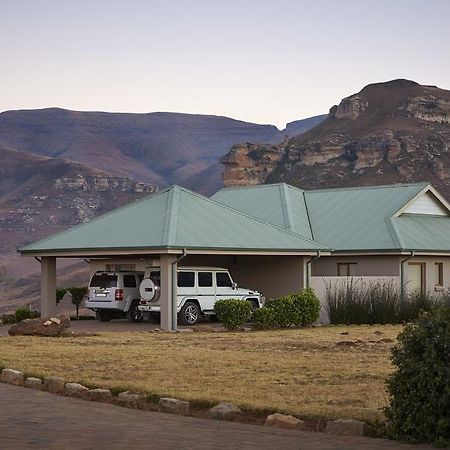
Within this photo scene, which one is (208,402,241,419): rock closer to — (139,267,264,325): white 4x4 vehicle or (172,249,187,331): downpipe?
(172,249,187,331): downpipe

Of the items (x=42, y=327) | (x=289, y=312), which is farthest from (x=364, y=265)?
(x=42, y=327)

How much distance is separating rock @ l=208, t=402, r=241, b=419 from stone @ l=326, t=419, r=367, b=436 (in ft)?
5.34

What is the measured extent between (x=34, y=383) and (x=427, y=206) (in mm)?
28402

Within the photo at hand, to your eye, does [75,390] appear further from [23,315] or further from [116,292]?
[23,315]

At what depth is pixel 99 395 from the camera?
13977 mm

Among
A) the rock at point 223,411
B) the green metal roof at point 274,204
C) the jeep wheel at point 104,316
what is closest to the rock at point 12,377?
the rock at point 223,411

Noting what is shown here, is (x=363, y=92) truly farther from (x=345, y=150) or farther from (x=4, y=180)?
(x=4, y=180)

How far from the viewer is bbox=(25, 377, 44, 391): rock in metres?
15.3

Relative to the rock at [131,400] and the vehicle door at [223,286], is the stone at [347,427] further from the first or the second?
the vehicle door at [223,286]

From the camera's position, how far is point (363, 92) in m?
129

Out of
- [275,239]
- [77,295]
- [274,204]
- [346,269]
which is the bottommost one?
[77,295]

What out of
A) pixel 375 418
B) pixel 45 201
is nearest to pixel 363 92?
pixel 45 201

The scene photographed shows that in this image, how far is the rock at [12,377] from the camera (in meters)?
15.9

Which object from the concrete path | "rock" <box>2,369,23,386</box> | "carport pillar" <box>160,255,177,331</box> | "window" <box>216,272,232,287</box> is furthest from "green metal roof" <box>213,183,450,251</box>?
the concrete path
